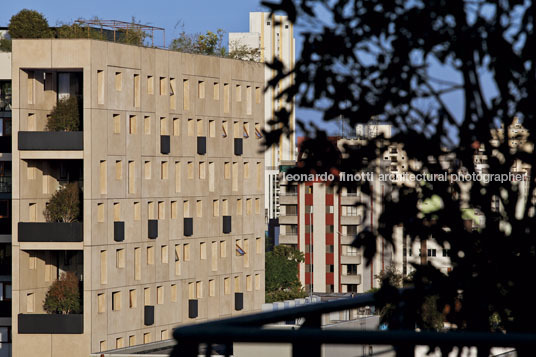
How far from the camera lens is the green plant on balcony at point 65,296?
4788 cm

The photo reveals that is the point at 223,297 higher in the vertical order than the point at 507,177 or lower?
lower

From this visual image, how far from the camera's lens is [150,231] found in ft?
167

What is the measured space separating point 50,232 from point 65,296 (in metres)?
3.03

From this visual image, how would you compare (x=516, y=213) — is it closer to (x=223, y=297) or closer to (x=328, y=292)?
(x=223, y=297)

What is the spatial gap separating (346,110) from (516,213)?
96 centimetres

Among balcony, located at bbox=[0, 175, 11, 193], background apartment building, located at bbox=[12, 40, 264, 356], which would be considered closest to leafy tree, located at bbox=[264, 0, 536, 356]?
background apartment building, located at bbox=[12, 40, 264, 356]

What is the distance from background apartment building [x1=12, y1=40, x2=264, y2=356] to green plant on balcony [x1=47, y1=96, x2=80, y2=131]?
1.19ft

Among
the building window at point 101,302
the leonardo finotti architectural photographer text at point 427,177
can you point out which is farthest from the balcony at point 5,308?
the leonardo finotti architectural photographer text at point 427,177

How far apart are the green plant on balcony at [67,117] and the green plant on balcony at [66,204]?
2523 mm

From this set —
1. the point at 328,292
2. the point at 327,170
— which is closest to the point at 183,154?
the point at 327,170

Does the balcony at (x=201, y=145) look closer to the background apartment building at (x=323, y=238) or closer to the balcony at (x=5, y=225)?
the balcony at (x=5, y=225)

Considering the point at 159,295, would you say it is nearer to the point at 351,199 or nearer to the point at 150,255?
the point at 150,255

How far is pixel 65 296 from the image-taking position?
158ft

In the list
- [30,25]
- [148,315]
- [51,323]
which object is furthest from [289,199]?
[51,323]
